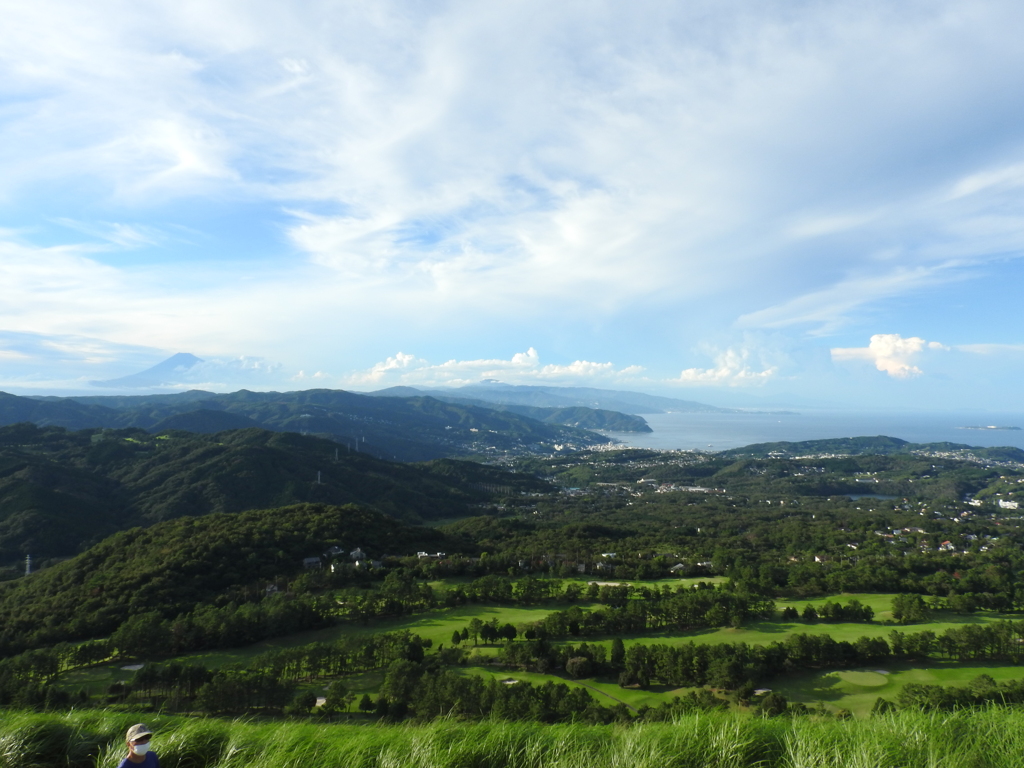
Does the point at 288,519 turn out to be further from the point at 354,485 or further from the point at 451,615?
the point at 354,485

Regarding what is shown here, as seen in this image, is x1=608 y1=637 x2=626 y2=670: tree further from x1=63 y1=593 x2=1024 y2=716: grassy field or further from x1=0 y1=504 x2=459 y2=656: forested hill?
x1=0 y1=504 x2=459 y2=656: forested hill

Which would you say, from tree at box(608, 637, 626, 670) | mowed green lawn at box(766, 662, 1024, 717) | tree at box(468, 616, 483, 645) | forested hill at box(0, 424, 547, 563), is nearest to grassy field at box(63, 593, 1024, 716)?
mowed green lawn at box(766, 662, 1024, 717)

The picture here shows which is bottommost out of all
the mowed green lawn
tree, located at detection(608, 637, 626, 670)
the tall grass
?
the mowed green lawn

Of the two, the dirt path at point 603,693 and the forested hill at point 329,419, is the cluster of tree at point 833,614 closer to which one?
the dirt path at point 603,693

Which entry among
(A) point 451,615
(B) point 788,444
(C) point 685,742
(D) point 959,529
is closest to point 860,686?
(A) point 451,615

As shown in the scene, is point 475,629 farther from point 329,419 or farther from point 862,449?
point 862,449

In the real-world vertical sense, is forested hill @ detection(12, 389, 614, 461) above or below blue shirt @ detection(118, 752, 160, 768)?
below

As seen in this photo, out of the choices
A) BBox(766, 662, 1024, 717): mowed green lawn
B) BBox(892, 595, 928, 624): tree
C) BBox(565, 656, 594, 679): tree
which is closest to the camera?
BBox(766, 662, 1024, 717): mowed green lawn
